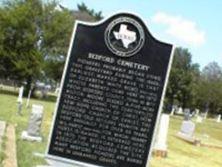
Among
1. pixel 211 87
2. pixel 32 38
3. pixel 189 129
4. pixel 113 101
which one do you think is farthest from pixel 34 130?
pixel 211 87

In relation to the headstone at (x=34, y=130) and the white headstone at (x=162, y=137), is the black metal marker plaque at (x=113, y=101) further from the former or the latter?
the white headstone at (x=162, y=137)

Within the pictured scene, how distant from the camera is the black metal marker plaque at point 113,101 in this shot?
28.1ft

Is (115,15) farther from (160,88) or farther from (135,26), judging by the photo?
(160,88)

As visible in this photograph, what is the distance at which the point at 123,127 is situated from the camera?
855 centimetres

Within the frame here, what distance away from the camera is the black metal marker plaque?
8562mm

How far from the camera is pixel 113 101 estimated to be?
337 inches

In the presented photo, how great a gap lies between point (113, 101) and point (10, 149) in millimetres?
7162

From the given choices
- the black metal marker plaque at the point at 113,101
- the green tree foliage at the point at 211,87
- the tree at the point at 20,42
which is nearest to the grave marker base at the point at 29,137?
the black metal marker plaque at the point at 113,101

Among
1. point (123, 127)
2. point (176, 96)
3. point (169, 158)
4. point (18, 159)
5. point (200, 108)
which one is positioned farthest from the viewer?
point (200, 108)

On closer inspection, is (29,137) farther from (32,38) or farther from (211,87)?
(211,87)

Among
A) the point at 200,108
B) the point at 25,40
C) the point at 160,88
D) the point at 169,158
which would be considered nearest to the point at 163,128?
the point at 169,158

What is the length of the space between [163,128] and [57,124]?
14837mm

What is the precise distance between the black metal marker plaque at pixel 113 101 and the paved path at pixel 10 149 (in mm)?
4392

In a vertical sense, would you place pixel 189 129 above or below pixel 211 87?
below
